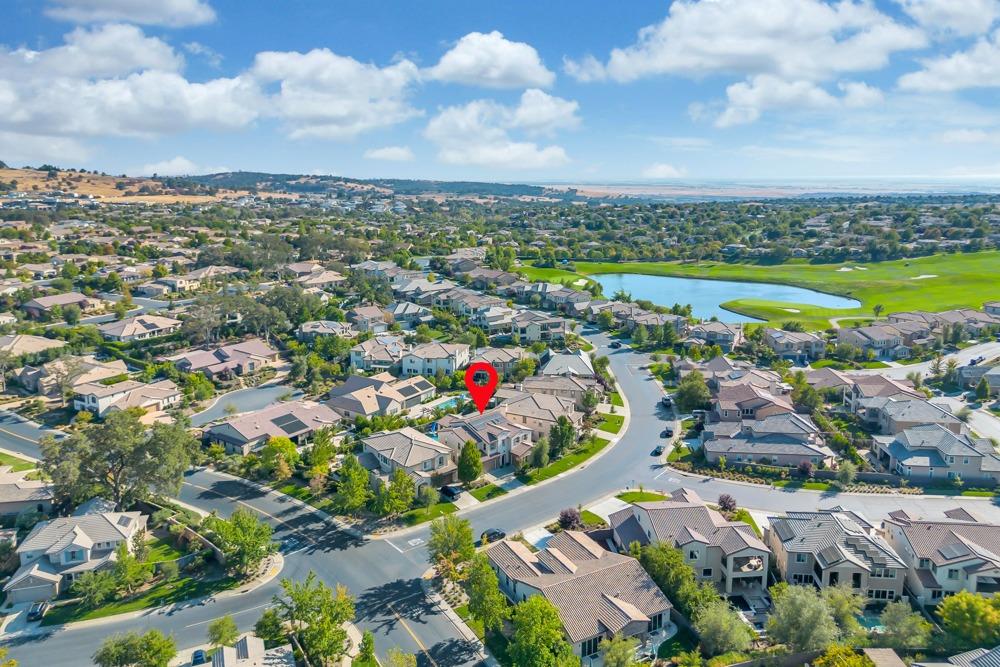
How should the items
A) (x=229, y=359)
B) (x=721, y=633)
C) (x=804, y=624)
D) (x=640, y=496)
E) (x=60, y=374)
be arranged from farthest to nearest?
(x=229, y=359)
(x=60, y=374)
(x=640, y=496)
(x=721, y=633)
(x=804, y=624)

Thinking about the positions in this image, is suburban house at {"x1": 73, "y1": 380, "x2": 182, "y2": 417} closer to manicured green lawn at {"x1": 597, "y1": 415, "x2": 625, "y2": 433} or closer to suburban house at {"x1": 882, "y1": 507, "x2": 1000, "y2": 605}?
manicured green lawn at {"x1": 597, "y1": 415, "x2": 625, "y2": 433}

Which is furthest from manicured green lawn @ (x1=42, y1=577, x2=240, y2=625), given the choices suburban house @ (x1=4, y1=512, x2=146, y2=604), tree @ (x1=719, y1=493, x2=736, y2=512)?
tree @ (x1=719, y1=493, x2=736, y2=512)

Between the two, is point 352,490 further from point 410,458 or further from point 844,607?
point 844,607

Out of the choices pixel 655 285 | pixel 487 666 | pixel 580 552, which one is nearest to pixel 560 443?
pixel 580 552

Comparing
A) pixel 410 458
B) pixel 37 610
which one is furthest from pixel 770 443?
pixel 37 610

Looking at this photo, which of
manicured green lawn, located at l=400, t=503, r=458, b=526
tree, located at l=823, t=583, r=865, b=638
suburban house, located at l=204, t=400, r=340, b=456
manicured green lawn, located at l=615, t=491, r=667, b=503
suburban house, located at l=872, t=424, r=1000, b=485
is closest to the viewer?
tree, located at l=823, t=583, r=865, b=638
